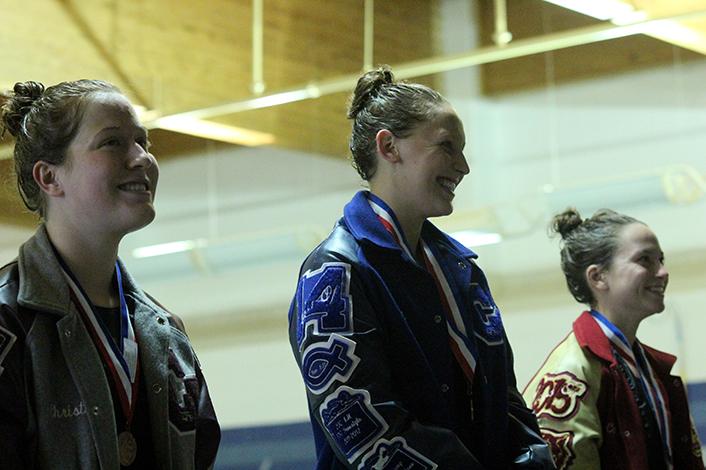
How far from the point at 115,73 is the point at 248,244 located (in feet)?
4.40

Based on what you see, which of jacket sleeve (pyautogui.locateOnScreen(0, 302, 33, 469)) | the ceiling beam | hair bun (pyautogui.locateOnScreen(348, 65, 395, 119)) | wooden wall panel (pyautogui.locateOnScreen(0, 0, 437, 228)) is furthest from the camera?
wooden wall panel (pyautogui.locateOnScreen(0, 0, 437, 228))

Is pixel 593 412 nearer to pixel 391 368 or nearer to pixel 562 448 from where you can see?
pixel 562 448

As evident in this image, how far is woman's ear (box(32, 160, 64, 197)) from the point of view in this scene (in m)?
2.48

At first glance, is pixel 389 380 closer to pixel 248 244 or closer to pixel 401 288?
pixel 401 288

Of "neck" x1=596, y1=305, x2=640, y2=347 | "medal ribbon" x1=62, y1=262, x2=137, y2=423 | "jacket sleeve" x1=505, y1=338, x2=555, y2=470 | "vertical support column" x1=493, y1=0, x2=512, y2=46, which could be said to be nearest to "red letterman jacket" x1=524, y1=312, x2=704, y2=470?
"neck" x1=596, y1=305, x2=640, y2=347

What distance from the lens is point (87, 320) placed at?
7.84ft

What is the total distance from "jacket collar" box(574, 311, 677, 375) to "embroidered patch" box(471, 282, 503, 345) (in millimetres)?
796

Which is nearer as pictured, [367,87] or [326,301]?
[326,301]

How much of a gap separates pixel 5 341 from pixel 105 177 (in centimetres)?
40

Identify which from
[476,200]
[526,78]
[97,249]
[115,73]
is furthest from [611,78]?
[97,249]

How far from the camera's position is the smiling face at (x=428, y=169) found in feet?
9.16

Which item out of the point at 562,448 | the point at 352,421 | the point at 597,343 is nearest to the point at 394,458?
the point at 352,421

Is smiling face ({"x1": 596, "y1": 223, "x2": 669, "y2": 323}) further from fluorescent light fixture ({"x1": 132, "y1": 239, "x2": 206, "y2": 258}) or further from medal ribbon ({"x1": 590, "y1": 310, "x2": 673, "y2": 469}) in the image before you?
fluorescent light fixture ({"x1": 132, "y1": 239, "x2": 206, "y2": 258})

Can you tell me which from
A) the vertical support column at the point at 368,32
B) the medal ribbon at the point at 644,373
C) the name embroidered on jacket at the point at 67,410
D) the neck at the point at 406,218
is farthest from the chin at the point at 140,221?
the vertical support column at the point at 368,32
